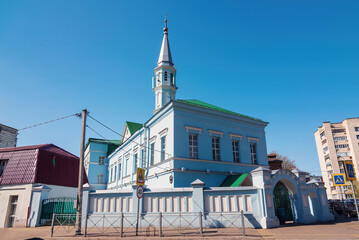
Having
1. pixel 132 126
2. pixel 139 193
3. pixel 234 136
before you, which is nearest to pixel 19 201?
pixel 139 193

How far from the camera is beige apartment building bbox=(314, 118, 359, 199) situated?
68.0 m

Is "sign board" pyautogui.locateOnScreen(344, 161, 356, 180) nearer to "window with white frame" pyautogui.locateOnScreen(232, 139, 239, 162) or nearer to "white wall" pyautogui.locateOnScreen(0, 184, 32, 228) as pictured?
"window with white frame" pyautogui.locateOnScreen(232, 139, 239, 162)

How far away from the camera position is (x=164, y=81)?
1235 inches

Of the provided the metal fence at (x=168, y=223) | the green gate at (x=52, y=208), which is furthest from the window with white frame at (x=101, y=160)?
the metal fence at (x=168, y=223)

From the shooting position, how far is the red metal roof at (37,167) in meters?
17.3

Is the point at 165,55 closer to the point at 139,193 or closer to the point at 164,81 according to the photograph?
the point at 164,81

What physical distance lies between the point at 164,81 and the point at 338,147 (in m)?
66.0

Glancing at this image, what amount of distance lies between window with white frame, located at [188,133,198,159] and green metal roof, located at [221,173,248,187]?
3.06 metres

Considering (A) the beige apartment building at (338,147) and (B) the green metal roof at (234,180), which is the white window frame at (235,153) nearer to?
(B) the green metal roof at (234,180)

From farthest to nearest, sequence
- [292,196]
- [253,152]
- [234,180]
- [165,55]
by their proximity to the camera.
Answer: [165,55]
[253,152]
[234,180]
[292,196]

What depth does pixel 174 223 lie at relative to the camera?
42.7 ft

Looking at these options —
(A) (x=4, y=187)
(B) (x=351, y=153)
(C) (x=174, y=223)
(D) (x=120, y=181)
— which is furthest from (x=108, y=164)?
(B) (x=351, y=153)

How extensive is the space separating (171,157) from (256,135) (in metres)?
9.72

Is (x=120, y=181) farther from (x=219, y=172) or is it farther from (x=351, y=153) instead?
(x=351, y=153)
